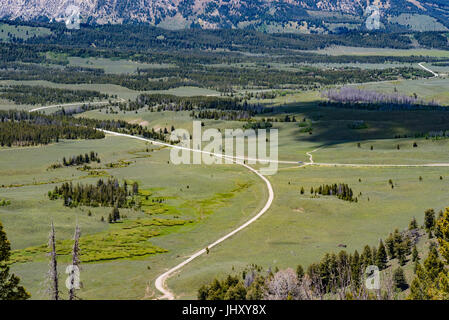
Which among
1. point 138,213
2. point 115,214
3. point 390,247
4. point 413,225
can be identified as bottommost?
point 138,213

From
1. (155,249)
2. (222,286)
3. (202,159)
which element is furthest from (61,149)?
(222,286)

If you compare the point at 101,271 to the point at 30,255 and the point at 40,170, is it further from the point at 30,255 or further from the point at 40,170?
the point at 40,170

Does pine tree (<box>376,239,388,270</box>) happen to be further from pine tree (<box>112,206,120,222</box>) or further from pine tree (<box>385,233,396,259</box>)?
pine tree (<box>112,206,120,222</box>)

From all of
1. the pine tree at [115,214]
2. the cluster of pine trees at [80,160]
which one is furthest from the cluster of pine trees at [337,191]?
the cluster of pine trees at [80,160]

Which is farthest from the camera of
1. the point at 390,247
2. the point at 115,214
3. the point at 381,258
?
the point at 115,214

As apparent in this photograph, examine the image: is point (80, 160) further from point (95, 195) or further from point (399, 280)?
point (399, 280)

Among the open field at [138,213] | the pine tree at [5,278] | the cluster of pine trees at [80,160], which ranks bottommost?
the open field at [138,213]

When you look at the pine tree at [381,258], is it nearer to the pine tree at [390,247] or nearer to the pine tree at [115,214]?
the pine tree at [390,247]

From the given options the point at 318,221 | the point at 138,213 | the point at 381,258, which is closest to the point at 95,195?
the point at 138,213

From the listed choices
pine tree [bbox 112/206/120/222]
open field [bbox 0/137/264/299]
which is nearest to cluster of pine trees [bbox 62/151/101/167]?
open field [bbox 0/137/264/299]
